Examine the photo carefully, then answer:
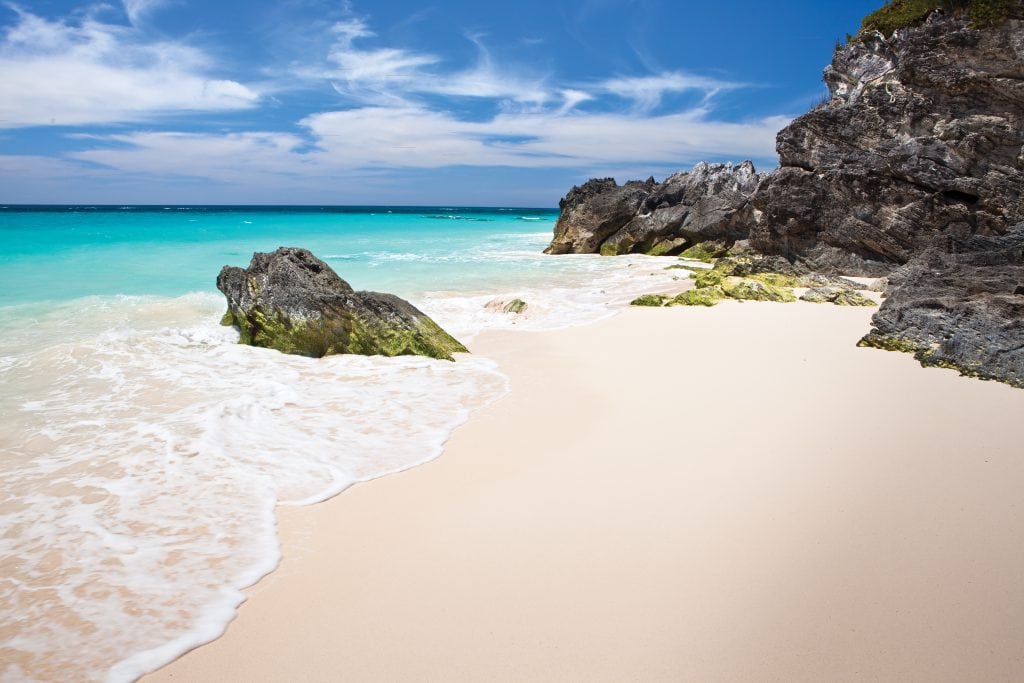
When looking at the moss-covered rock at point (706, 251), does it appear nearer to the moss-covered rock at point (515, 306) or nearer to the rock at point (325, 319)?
the moss-covered rock at point (515, 306)

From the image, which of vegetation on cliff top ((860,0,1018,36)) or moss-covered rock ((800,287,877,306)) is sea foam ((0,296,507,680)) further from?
vegetation on cliff top ((860,0,1018,36))

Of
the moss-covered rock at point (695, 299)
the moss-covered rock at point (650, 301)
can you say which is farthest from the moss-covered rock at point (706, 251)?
the moss-covered rock at point (650, 301)

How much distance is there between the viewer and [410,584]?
285cm

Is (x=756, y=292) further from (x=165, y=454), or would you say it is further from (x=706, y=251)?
(x=706, y=251)

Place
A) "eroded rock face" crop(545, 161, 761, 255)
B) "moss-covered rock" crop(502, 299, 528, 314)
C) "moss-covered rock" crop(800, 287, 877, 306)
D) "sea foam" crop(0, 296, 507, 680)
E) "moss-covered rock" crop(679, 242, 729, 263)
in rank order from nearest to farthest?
"sea foam" crop(0, 296, 507, 680) < "moss-covered rock" crop(800, 287, 877, 306) < "moss-covered rock" crop(502, 299, 528, 314) < "moss-covered rock" crop(679, 242, 729, 263) < "eroded rock face" crop(545, 161, 761, 255)

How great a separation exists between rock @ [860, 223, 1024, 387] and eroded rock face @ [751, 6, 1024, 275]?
18.3ft

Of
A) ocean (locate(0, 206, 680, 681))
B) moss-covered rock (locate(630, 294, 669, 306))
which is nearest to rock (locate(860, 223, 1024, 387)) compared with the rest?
moss-covered rock (locate(630, 294, 669, 306))

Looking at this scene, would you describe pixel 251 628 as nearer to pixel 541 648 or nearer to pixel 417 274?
pixel 541 648

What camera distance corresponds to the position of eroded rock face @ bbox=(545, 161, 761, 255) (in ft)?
78.0

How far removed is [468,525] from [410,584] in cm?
60

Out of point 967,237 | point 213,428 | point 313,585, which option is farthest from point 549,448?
point 967,237

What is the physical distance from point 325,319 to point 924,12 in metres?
17.5

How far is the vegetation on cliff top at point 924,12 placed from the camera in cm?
1342

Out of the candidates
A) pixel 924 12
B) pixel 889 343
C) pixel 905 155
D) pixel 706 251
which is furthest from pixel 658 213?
pixel 889 343
